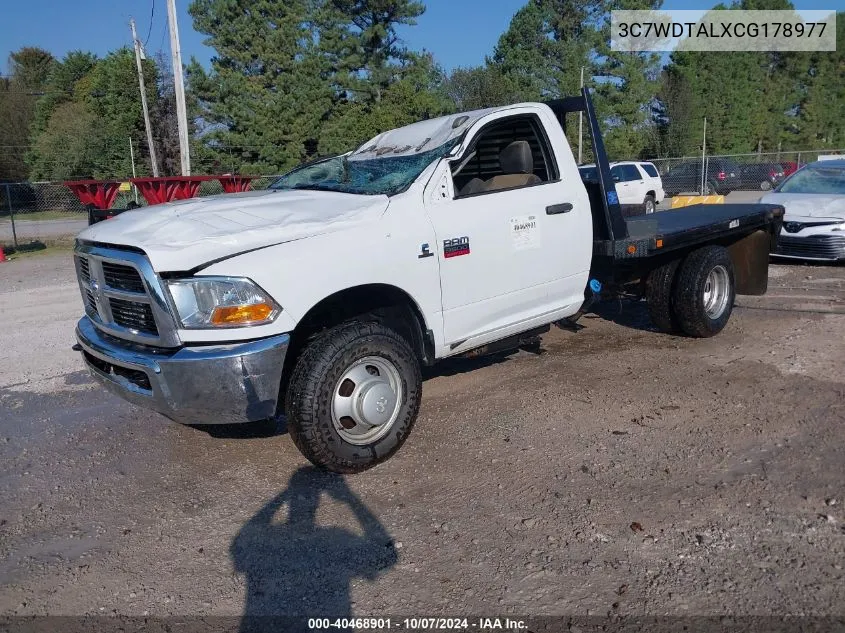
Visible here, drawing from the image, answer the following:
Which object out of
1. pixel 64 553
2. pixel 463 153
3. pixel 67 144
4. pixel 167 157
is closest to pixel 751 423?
pixel 463 153

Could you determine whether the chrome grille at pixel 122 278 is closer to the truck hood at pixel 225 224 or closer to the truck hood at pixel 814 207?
the truck hood at pixel 225 224

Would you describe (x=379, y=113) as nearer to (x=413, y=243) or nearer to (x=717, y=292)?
(x=717, y=292)

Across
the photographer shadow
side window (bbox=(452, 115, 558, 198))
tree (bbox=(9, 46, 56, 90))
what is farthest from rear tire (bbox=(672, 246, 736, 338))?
tree (bbox=(9, 46, 56, 90))

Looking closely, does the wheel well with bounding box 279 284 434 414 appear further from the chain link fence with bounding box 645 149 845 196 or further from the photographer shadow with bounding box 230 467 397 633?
the chain link fence with bounding box 645 149 845 196

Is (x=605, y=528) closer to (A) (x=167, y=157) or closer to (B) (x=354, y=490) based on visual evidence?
(B) (x=354, y=490)

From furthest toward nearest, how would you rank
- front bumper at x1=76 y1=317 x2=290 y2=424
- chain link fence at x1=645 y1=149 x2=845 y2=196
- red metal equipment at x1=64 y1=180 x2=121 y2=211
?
chain link fence at x1=645 y1=149 x2=845 y2=196 < red metal equipment at x1=64 y1=180 x2=121 y2=211 < front bumper at x1=76 y1=317 x2=290 y2=424

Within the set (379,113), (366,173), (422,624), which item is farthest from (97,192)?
(379,113)

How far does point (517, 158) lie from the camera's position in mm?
5016

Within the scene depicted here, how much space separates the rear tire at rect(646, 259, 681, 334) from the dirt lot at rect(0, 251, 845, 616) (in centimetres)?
70

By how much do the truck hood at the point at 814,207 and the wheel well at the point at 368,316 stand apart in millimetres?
8495

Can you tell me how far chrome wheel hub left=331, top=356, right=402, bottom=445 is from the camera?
399 cm

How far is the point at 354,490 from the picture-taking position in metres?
4.00

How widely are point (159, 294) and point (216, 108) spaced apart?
39.8m

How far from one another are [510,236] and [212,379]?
2202mm
